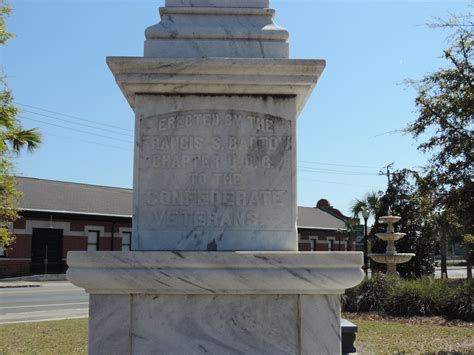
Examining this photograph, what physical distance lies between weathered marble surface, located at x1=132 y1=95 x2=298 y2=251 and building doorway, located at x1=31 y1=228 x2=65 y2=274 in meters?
29.3

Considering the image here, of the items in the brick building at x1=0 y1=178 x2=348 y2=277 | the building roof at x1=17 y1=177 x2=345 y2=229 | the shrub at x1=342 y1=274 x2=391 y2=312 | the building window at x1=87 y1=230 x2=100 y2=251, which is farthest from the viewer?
the building window at x1=87 y1=230 x2=100 y2=251

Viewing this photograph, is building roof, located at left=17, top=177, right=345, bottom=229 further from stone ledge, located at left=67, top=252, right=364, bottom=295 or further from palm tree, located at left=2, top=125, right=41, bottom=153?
stone ledge, located at left=67, top=252, right=364, bottom=295

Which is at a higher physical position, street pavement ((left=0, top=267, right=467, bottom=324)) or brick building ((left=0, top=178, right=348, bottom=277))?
brick building ((left=0, top=178, right=348, bottom=277))

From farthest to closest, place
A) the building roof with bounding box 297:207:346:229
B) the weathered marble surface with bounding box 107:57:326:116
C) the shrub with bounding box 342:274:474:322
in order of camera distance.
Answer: the building roof with bounding box 297:207:346:229, the shrub with bounding box 342:274:474:322, the weathered marble surface with bounding box 107:57:326:116

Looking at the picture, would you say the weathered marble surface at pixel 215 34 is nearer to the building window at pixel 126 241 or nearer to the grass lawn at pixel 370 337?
the grass lawn at pixel 370 337

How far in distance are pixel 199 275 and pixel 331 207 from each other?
56.1 m

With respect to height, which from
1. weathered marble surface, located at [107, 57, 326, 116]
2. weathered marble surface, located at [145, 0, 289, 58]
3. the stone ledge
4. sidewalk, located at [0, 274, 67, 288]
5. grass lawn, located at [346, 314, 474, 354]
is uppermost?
weathered marble surface, located at [145, 0, 289, 58]

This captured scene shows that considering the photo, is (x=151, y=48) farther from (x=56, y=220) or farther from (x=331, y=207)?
(x=331, y=207)

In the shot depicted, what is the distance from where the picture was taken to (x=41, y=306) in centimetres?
1652

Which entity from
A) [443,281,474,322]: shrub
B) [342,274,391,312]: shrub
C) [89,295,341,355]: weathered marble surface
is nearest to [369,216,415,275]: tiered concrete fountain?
[342,274,391,312]: shrub

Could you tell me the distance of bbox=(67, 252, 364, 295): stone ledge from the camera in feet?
10.3

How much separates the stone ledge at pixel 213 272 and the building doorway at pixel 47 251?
2949 cm

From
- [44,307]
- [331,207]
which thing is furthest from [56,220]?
[331,207]

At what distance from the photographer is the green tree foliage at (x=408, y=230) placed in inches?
907
